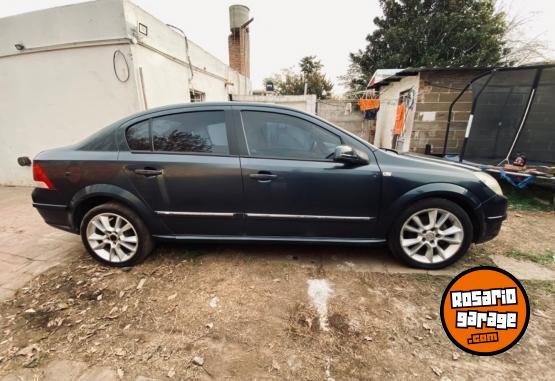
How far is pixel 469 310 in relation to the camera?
5.09 ft

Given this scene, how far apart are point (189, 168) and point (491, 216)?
2.92 meters

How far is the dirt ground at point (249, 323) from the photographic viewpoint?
1566 mm

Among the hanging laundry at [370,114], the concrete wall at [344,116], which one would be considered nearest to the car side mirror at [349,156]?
the hanging laundry at [370,114]

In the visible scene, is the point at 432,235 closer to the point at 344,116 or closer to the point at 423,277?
the point at 423,277

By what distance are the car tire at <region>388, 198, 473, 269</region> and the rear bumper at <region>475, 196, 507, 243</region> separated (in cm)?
13

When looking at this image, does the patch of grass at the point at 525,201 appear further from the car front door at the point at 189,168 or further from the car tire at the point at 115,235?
the car tire at the point at 115,235

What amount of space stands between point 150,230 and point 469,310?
2721 millimetres

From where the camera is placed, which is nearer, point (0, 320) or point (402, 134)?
point (0, 320)

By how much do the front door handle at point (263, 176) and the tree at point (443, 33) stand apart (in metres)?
18.4

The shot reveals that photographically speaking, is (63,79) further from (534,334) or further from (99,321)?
(534,334)

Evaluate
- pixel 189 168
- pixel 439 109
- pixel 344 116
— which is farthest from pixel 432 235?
pixel 344 116

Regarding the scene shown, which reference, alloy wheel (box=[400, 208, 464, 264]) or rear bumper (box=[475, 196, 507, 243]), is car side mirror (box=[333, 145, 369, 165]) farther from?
rear bumper (box=[475, 196, 507, 243])

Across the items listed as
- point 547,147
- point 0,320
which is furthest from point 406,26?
point 0,320

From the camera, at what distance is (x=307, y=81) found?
25031 mm
